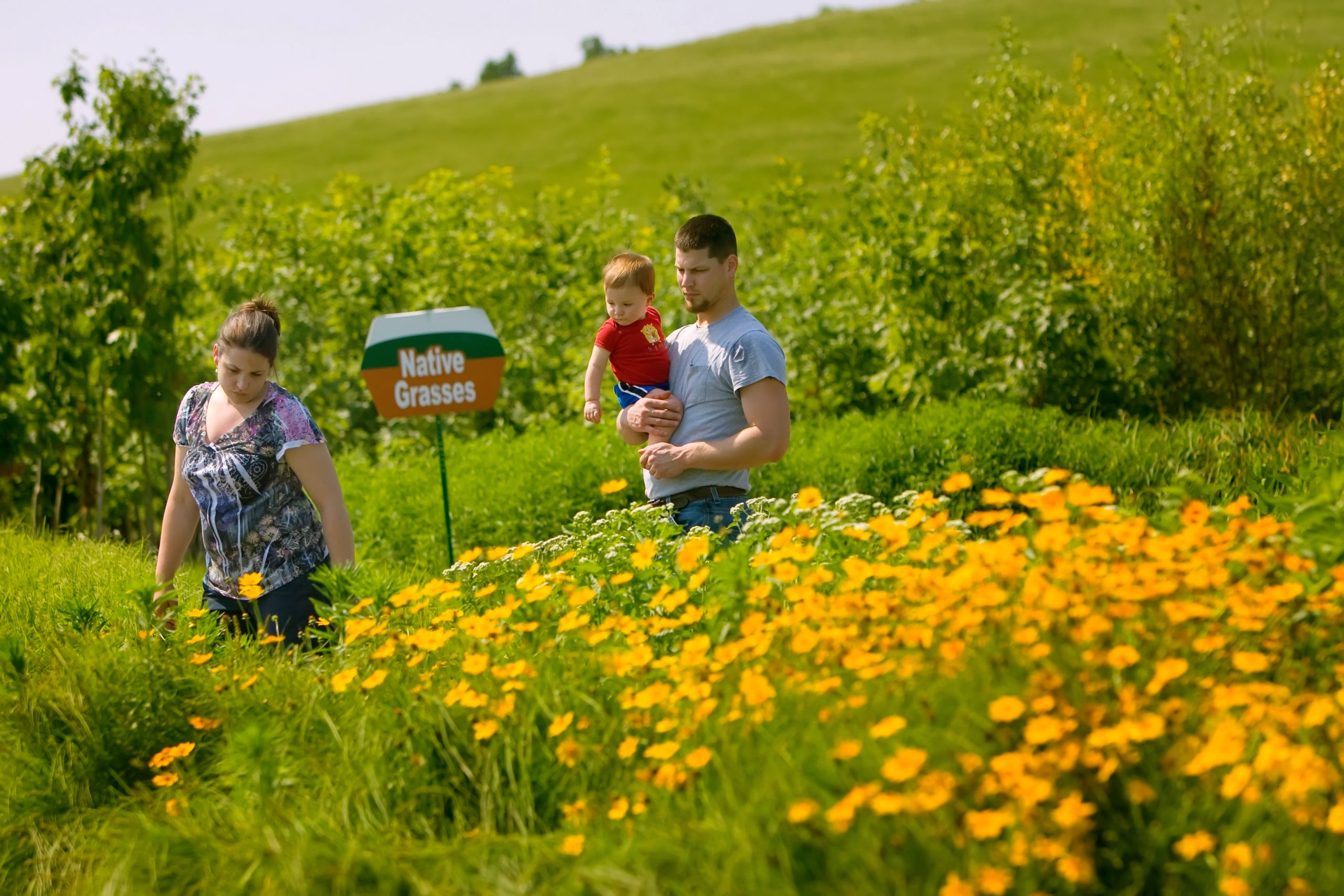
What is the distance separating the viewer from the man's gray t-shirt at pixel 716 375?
12.2ft

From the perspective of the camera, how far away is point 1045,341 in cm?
848

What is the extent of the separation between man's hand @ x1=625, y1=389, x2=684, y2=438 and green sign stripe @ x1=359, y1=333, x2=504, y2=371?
241 cm

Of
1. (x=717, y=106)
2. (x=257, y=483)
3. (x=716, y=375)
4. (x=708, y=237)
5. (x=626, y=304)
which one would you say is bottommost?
(x=257, y=483)

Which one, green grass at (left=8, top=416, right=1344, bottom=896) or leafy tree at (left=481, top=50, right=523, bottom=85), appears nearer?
green grass at (left=8, top=416, right=1344, bottom=896)

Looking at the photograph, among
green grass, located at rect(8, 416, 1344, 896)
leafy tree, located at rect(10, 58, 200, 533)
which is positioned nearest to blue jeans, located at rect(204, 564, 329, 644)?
green grass, located at rect(8, 416, 1344, 896)

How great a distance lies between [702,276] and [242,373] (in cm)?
145

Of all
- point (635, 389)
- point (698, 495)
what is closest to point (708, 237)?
point (635, 389)

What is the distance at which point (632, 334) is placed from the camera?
14.0 feet

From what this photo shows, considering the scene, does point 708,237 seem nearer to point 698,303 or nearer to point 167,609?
point 698,303

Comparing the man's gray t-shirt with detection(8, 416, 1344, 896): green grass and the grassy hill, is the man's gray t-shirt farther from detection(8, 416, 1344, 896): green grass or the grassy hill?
the grassy hill

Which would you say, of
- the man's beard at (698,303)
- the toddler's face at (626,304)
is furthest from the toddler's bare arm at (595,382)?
the man's beard at (698,303)

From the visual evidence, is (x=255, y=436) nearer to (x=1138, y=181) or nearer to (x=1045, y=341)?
(x=1045, y=341)

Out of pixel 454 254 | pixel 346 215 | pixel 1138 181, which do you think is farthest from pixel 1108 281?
pixel 346 215

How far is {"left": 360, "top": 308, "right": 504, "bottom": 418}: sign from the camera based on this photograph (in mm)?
6262
